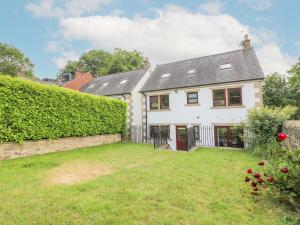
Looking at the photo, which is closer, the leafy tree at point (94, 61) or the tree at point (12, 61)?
the tree at point (12, 61)

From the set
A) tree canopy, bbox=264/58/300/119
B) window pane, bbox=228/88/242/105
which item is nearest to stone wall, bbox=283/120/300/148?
window pane, bbox=228/88/242/105

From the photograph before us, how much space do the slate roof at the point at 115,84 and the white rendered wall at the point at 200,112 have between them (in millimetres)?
3426

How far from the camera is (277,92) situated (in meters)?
23.2

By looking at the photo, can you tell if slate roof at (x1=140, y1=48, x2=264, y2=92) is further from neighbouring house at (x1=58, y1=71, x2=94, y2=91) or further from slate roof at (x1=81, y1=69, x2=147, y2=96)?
neighbouring house at (x1=58, y1=71, x2=94, y2=91)

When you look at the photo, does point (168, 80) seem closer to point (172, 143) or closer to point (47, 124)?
point (172, 143)

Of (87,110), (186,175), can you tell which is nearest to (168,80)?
(87,110)

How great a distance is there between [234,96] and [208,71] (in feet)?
11.6

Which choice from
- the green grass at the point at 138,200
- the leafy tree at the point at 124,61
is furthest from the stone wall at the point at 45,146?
the leafy tree at the point at 124,61

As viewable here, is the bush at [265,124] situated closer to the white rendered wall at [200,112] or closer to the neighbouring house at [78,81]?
the white rendered wall at [200,112]

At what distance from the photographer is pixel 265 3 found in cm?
1056

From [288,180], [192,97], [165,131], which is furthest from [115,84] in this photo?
[288,180]

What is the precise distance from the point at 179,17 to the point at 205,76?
5574mm

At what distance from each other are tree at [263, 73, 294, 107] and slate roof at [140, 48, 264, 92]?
409 inches

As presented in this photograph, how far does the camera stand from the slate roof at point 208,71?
46.1 feet
